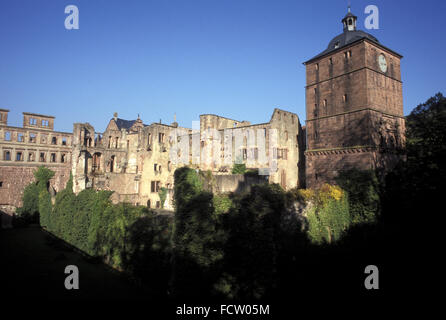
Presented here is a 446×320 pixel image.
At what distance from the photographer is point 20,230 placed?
29.3 meters

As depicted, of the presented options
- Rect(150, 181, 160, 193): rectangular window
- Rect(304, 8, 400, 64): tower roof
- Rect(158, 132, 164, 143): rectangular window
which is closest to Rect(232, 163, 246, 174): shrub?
Rect(150, 181, 160, 193): rectangular window

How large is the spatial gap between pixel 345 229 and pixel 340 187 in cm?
341

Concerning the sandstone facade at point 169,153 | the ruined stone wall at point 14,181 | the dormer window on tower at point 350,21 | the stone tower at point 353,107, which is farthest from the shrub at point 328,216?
the ruined stone wall at point 14,181

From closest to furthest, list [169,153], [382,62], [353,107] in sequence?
[353,107]
[382,62]
[169,153]

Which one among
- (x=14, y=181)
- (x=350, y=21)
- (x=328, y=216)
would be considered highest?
(x=350, y=21)

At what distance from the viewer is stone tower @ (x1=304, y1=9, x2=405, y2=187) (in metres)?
23.1

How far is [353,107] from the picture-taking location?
24031 millimetres

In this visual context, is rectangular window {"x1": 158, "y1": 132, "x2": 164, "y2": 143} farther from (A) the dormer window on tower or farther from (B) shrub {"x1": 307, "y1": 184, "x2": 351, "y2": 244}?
(A) the dormer window on tower

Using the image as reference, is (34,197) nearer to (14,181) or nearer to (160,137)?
(14,181)

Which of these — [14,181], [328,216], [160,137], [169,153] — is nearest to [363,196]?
[328,216]

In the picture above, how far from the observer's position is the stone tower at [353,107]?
23.1m

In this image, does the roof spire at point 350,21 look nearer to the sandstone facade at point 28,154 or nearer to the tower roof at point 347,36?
the tower roof at point 347,36

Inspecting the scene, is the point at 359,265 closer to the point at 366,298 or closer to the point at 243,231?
the point at 366,298
